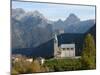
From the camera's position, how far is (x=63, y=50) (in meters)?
2.79

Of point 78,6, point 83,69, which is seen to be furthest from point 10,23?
point 83,69

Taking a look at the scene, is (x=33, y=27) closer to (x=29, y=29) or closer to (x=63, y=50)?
(x=29, y=29)

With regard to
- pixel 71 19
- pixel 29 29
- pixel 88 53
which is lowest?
pixel 88 53

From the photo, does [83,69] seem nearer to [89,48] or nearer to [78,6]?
[89,48]

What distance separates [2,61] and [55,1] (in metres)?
0.94

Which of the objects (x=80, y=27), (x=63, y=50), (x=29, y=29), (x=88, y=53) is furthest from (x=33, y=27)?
(x=88, y=53)

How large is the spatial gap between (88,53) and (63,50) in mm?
352

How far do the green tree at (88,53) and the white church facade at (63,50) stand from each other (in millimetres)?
164

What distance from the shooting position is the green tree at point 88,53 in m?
2.91

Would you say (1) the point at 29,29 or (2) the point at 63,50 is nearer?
(1) the point at 29,29

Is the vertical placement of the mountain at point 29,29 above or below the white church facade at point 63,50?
above

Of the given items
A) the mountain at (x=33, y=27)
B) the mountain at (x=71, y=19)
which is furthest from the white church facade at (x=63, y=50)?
the mountain at (x=71, y=19)

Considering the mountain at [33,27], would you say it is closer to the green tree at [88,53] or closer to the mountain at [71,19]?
the mountain at [71,19]

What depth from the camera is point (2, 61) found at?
2.54 meters
